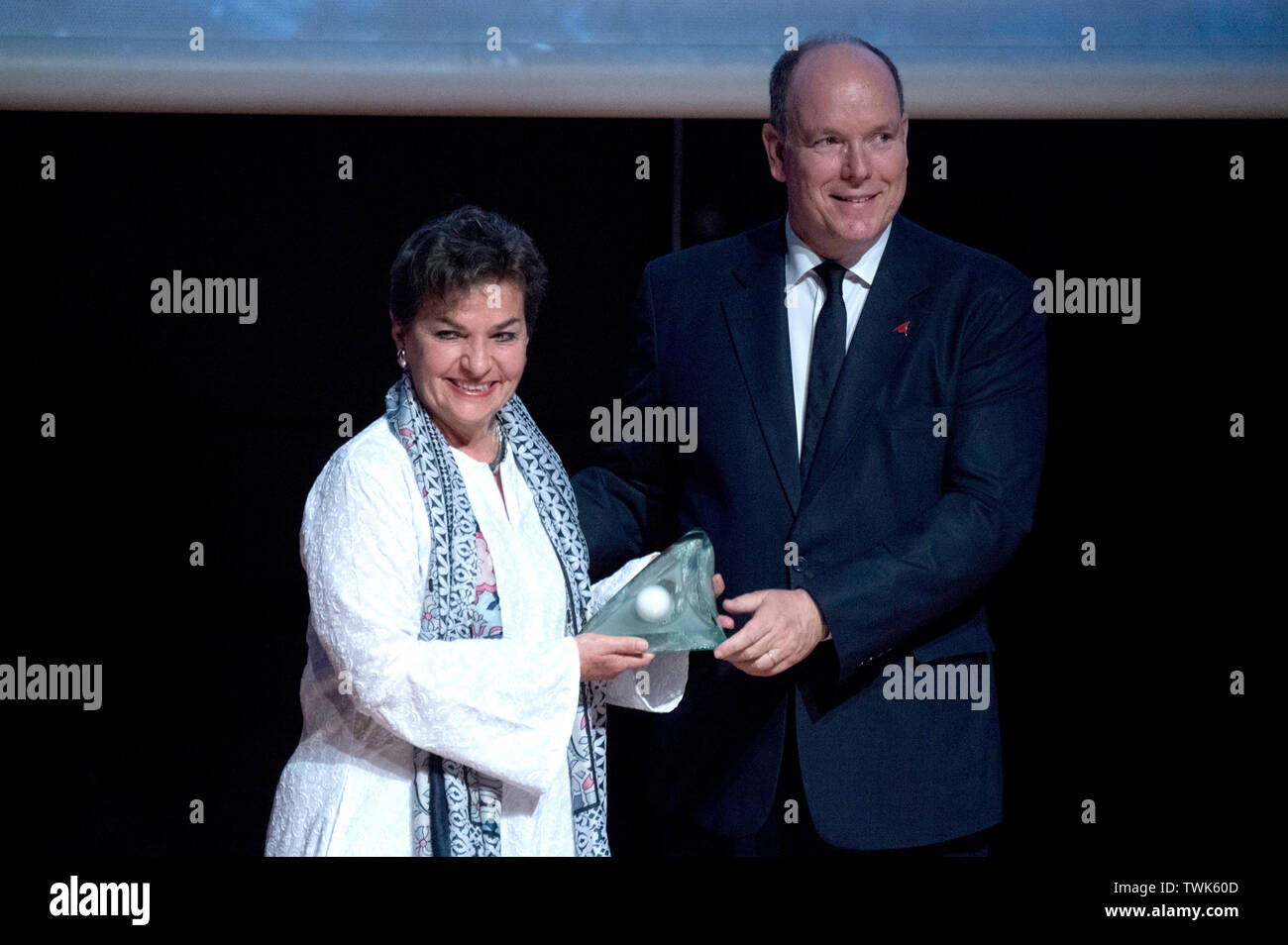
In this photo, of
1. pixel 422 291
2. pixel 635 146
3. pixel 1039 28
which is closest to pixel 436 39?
pixel 635 146

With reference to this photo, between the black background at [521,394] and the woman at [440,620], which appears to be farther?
the black background at [521,394]

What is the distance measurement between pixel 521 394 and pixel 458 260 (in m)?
0.92

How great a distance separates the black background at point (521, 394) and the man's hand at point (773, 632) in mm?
829

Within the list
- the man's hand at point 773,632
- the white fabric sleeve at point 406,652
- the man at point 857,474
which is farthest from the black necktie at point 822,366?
the white fabric sleeve at point 406,652

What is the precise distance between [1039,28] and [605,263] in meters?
0.97

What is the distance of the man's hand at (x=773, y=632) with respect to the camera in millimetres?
2215

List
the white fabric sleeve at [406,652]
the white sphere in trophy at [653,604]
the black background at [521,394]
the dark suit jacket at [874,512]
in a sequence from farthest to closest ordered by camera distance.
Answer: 1. the black background at [521,394]
2. the dark suit jacket at [874,512]
3. the white sphere in trophy at [653,604]
4. the white fabric sleeve at [406,652]

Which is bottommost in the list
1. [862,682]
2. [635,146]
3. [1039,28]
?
[862,682]

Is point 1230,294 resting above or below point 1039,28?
below

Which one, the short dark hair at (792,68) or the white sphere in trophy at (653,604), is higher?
the short dark hair at (792,68)

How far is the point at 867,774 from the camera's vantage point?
2.34m

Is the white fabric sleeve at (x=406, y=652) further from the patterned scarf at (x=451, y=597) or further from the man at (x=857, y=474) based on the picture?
the man at (x=857, y=474)
